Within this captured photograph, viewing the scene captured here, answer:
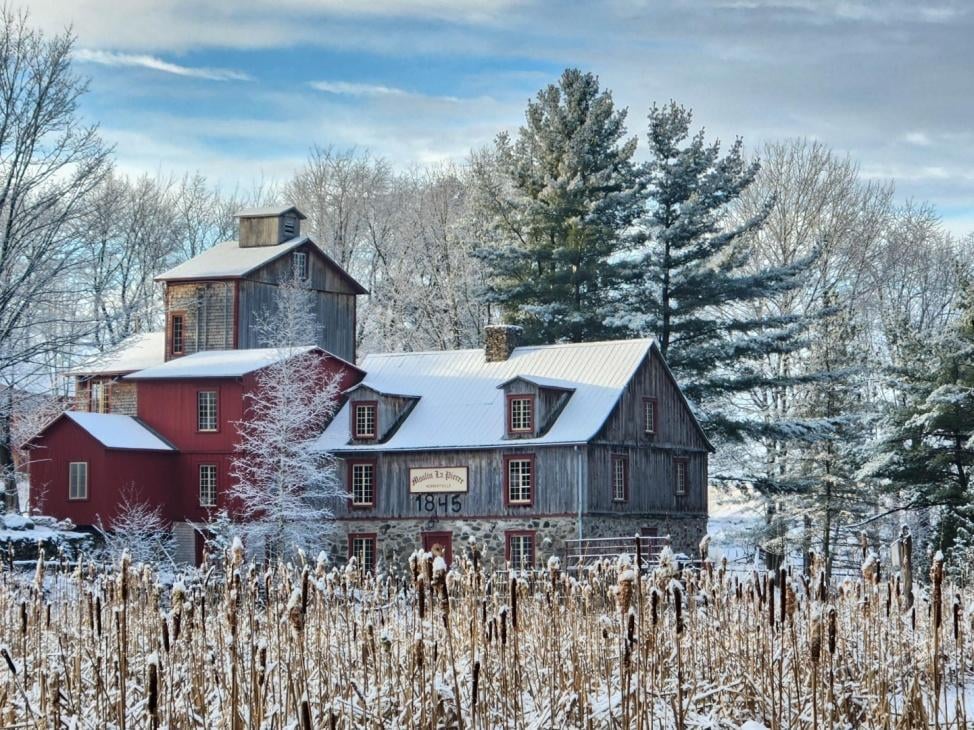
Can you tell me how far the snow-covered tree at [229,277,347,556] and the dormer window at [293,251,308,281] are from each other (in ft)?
21.2

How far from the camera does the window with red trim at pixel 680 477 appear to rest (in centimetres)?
4047

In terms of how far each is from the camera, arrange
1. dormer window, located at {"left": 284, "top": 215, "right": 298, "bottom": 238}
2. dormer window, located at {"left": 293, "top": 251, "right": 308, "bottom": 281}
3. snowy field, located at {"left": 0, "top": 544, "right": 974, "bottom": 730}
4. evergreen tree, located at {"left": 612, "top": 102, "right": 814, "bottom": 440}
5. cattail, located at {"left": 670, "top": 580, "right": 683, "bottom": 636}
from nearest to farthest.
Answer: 1. cattail, located at {"left": 670, "top": 580, "right": 683, "bottom": 636}
2. snowy field, located at {"left": 0, "top": 544, "right": 974, "bottom": 730}
3. evergreen tree, located at {"left": 612, "top": 102, "right": 814, "bottom": 440}
4. dormer window, located at {"left": 293, "top": 251, "right": 308, "bottom": 281}
5. dormer window, located at {"left": 284, "top": 215, "right": 298, "bottom": 238}

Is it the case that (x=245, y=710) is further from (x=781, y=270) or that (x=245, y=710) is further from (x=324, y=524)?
(x=781, y=270)

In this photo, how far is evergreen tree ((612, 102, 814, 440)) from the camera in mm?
43844

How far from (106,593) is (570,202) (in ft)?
123

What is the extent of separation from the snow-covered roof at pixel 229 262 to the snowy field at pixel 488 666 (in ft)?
113

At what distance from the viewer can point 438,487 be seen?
38438mm

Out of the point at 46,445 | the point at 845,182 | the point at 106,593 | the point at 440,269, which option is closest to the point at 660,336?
the point at 845,182

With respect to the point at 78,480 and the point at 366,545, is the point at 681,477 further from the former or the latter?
the point at 78,480

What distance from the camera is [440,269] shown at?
188ft

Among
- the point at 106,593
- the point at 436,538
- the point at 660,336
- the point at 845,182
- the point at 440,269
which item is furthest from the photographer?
the point at 440,269

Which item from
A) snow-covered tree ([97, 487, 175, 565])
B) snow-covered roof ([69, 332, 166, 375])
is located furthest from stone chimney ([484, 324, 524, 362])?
snow-covered roof ([69, 332, 166, 375])

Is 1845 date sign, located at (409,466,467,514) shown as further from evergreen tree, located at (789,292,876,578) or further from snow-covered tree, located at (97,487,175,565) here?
evergreen tree, located at (789,292,876,578)

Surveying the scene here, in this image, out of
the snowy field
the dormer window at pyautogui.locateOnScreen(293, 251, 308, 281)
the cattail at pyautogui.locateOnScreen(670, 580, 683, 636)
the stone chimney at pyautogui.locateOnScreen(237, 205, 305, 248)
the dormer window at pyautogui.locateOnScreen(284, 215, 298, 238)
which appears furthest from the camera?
the dormer window at pyautogui.locateOnScreen(284, 215, 298, 238)
